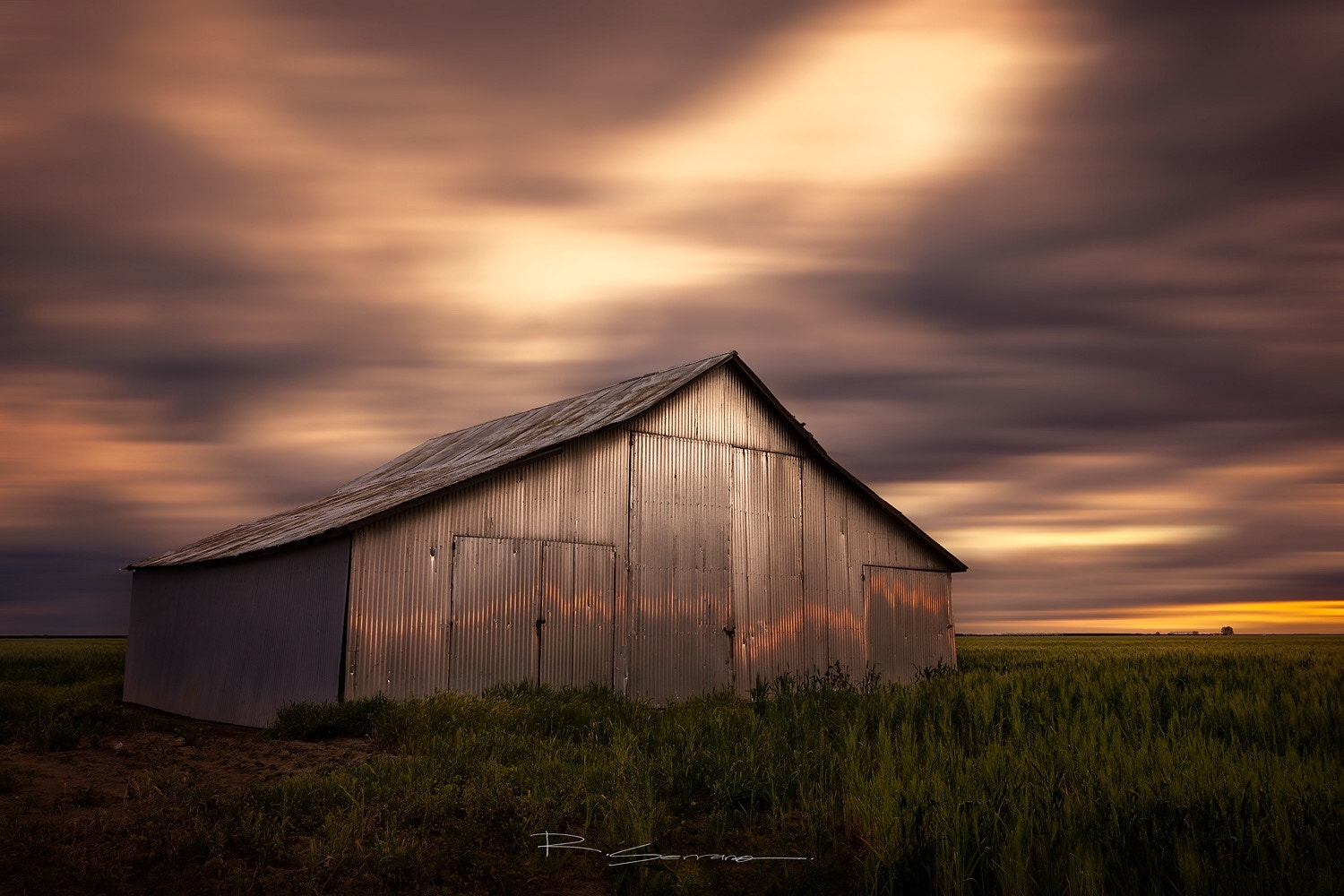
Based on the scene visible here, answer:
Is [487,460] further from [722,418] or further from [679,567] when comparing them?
[722,418]

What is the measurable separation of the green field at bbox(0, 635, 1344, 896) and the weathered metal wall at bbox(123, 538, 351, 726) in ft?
14.1

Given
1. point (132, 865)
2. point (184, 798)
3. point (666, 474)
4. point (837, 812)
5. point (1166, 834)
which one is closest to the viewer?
point (1166, 834)

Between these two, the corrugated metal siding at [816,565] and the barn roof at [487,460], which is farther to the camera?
the corrugated metal siding at [816,565]

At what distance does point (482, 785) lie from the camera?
1025 centimetres

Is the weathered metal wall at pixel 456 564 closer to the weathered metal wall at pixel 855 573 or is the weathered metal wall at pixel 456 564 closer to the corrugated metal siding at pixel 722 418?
the corrugated metal siding at pixel 722 418

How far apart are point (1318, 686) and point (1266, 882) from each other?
10487 mm

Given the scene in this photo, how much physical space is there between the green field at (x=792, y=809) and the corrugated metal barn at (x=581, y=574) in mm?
4187

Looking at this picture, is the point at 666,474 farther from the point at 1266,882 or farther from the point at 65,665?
the point at 65,665

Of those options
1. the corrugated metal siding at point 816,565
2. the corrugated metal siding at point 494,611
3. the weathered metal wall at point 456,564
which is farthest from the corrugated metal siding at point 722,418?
the corrugated metal siding at point 494,611

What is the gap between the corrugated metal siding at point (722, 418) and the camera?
2173 cm

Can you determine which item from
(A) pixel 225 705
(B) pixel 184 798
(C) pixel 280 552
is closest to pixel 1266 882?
(B) pixel 184 798
